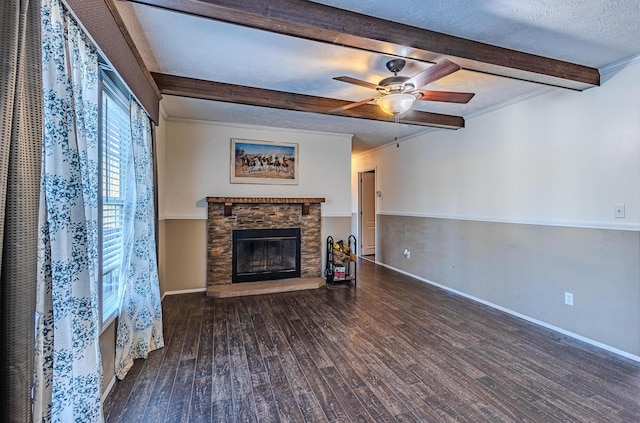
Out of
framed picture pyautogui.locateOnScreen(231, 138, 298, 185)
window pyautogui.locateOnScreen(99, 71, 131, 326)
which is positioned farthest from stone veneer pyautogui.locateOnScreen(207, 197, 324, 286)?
window pyautogui.locateOnScreen(99, 71, 131, 326)

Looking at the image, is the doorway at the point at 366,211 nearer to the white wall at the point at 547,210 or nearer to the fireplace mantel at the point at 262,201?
the white wall at the point at 547,210

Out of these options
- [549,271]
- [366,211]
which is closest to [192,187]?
[366,211]

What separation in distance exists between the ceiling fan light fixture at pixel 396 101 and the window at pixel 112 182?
83.8 inches

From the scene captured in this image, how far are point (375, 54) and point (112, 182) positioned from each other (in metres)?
2.35

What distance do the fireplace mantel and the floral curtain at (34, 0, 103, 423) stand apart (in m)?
3.00

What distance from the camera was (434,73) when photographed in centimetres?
228

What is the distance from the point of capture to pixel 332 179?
17.9 ft

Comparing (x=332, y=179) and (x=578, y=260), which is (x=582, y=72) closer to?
(x=578, y=260)

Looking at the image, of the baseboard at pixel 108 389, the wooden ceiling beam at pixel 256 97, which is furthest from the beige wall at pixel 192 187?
the baseboard at pixel 108 389

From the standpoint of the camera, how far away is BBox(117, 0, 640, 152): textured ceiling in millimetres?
1987

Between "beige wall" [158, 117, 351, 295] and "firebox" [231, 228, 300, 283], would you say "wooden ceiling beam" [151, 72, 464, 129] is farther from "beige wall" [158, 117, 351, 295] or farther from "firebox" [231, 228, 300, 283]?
"firebox" [231, 228, 300, 283]

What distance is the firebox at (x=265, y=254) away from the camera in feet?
15.9

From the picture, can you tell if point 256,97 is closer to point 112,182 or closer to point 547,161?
point 112,182

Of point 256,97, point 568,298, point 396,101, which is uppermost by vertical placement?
point 256,97
